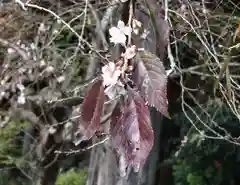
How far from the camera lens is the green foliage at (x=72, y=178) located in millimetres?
4918

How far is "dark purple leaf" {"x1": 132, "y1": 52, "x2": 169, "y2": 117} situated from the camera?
81 cm

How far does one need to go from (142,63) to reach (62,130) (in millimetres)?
2863

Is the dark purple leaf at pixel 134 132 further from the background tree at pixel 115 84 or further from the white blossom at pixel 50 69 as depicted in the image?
the white blossom at pixel 50 69

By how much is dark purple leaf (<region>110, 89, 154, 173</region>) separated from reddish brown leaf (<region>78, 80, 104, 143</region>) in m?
0.04

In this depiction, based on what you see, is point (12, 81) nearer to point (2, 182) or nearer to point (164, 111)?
point (2, 182)

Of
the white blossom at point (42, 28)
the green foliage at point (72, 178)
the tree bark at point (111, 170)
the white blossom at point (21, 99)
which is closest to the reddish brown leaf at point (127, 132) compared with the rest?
the tree bark at point (111, 170)

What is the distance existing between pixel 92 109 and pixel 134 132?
9 centimetres

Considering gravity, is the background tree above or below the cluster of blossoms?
above

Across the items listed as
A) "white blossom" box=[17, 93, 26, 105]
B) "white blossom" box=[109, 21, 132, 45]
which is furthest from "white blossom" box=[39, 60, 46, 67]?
"white blossom" box=[109, 21, 132, 45]

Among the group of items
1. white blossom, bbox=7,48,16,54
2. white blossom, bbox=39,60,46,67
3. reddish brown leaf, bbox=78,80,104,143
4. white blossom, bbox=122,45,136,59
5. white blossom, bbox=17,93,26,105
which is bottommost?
reddish brown leaf, bbox=78,80,104,143

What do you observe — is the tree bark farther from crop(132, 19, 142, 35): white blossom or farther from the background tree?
crop(132, 19, 142, 35): white blossom

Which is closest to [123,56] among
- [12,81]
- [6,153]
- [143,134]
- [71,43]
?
[143,134]

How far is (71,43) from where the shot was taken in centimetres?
354

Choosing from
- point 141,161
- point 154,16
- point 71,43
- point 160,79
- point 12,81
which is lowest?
point 141,161
